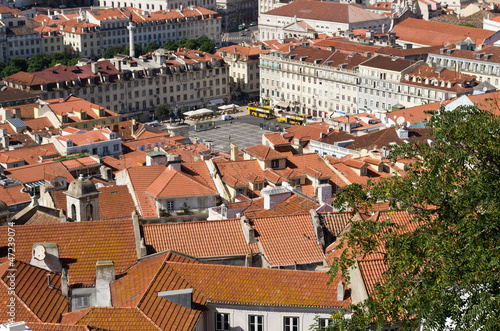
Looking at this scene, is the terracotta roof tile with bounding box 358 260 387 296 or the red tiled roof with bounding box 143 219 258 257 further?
the red tiled roof with bounding box 143 219 258 257

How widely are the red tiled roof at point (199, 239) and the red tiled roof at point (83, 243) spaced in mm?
1402

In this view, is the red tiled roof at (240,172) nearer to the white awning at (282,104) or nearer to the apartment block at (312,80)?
the apartment block at (312,80)

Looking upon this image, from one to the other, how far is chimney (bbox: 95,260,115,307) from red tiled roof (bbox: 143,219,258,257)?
3.96 metres

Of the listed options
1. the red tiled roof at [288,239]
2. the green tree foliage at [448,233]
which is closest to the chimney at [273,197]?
the red tiled roof at [288,239]

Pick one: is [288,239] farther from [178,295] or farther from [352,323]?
[352,323]

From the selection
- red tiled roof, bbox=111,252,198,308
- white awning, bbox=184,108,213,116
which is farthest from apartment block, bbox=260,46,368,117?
red tiled roof, bbox=111,252,198,308

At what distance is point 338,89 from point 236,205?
390ft

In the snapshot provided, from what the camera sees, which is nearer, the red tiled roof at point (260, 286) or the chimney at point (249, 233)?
the red tiled roof at point (260, 286)

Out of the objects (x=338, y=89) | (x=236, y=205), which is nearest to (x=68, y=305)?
(x=236, y=205)

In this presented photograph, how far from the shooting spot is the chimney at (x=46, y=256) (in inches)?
1686

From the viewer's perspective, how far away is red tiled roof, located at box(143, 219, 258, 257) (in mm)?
47000

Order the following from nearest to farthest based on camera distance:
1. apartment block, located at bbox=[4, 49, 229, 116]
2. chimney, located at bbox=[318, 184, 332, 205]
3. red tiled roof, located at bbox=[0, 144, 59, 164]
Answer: chimney, located at bbox=[318, 184, 332, 205], red tiled roof, located at bbox=[0, 144, 59, 164], apartment block, located at bbox=[4, 49, 229, 116]

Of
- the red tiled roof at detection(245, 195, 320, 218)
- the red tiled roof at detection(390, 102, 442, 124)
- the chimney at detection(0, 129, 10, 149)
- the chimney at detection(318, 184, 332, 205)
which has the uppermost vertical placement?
the red tiled roof at detection(245, 195, 320, 218)

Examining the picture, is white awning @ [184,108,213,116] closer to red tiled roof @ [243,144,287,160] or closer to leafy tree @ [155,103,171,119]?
leafy tree @ [155,103,171,119]
